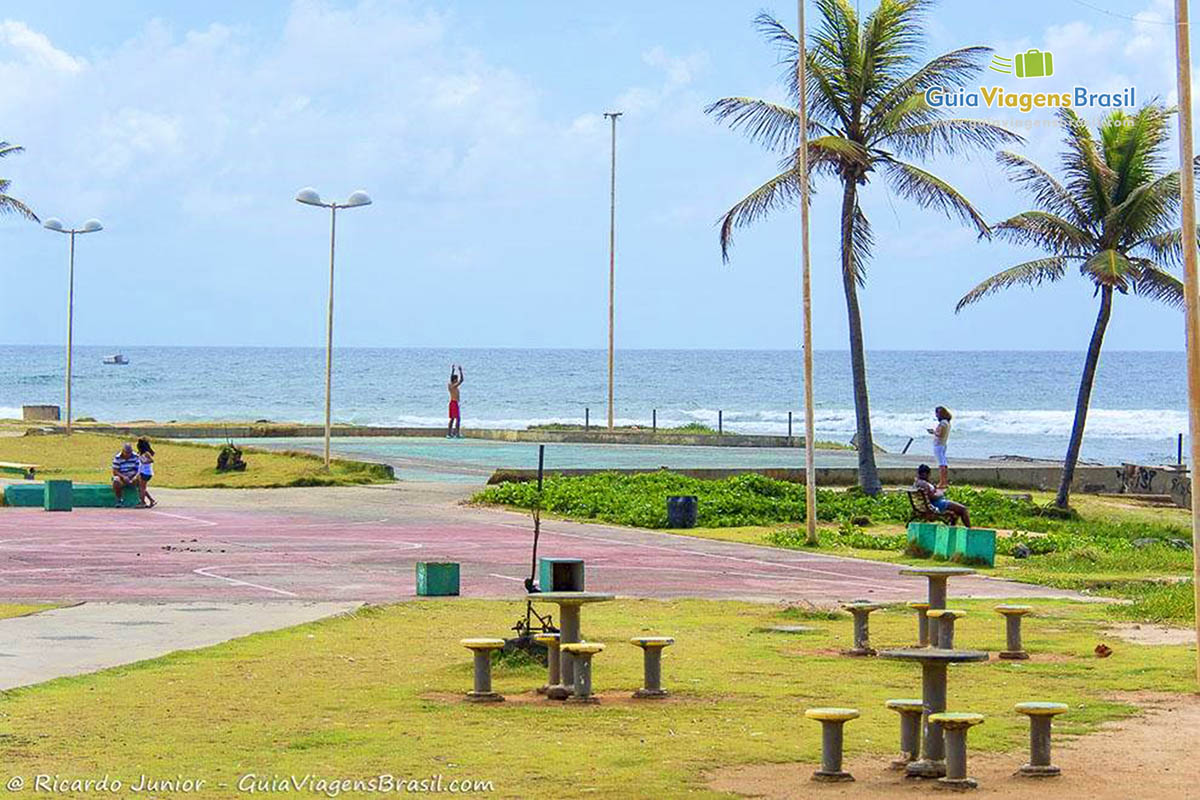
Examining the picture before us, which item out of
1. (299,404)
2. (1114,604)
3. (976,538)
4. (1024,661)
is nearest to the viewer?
(1024,661)

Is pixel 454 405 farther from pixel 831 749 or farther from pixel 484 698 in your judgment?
pixel 831 749

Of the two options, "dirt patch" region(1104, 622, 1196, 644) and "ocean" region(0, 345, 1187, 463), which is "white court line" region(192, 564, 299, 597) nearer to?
"dirt patch" region(1104, 622, 1196, 644)

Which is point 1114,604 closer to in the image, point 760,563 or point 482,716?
point 760,563

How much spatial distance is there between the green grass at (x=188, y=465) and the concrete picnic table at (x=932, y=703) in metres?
29.8

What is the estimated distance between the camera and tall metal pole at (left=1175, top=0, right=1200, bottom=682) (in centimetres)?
1395

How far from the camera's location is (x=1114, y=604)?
20047 millimetres

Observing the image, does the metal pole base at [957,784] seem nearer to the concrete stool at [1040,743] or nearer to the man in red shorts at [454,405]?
the concrete stool at [1040,743]

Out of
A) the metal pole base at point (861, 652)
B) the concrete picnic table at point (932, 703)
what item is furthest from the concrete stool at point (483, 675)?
the metal pole base at point (861, 652)

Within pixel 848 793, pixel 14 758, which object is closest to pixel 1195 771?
pixel 848 793

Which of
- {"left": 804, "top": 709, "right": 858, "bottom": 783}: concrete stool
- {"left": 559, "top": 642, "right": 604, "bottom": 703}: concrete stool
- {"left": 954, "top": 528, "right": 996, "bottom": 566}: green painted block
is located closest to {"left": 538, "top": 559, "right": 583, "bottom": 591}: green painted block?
{"left": 559, "top": 642, "right": 604, "bottom": 703}: concrete stool

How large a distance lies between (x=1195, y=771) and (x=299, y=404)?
116171mm

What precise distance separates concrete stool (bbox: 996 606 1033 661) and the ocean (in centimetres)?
6263

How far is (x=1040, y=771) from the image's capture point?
34.5ft

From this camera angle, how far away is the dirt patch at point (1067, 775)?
10.1m
